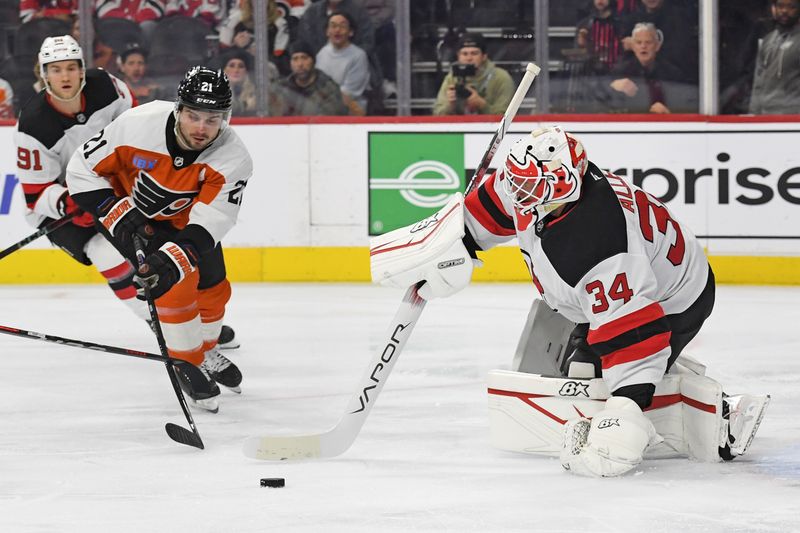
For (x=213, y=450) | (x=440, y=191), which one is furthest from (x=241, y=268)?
(x=213, y=450)

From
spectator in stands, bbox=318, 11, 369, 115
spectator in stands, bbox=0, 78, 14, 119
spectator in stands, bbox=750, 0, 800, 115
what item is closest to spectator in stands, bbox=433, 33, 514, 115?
spectator in stands, bbox=318, 11, 369, 115

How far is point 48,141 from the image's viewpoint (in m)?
4.06

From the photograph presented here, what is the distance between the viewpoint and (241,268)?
6195 mm

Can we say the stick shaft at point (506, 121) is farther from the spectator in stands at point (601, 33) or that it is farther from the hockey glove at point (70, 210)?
the spectator in stands at point (601, 33)

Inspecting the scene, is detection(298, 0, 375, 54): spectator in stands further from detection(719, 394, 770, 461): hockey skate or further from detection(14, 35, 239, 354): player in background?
detection(719, 394, 770, 461): hockey skate

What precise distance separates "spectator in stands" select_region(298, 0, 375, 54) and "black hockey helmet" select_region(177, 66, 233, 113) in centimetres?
316

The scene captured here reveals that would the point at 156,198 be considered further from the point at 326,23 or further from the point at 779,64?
the point at 779,64

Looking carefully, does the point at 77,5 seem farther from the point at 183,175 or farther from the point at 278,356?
the point at 183,175

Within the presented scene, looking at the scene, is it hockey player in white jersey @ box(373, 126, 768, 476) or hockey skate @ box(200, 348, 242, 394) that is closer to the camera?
hockey player in white jersey @ box(373, 126, 768, 476)

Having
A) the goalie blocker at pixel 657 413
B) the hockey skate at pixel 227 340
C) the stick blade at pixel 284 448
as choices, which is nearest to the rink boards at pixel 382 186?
the hockey skate at pixel 227 340

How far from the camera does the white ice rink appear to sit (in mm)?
2400

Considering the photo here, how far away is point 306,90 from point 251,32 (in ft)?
1.26

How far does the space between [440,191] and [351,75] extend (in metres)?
0.76

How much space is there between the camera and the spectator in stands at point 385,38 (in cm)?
629
